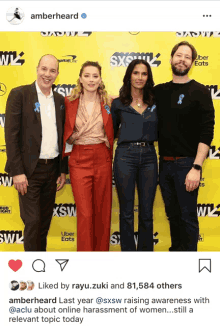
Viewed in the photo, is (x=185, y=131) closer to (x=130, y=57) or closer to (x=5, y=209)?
(x=130, y=57)

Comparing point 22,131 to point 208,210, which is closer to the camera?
point 22,131

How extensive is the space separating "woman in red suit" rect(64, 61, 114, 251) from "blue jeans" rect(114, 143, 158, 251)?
134mm

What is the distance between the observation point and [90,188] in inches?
91.6

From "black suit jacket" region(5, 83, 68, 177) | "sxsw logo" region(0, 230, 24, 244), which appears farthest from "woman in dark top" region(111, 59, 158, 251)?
"sxsw logo" region(0, 230, 24, 244)

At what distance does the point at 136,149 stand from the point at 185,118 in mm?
446

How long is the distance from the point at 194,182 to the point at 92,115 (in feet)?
3.09

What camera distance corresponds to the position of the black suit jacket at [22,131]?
7.18 ft

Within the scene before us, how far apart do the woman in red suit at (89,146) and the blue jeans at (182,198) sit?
0.47m

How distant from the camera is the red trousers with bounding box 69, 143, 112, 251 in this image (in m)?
2.28

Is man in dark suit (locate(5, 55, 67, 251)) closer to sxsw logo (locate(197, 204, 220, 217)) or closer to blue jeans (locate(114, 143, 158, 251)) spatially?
blue jeans (locate(114, 143, 158, 251))
